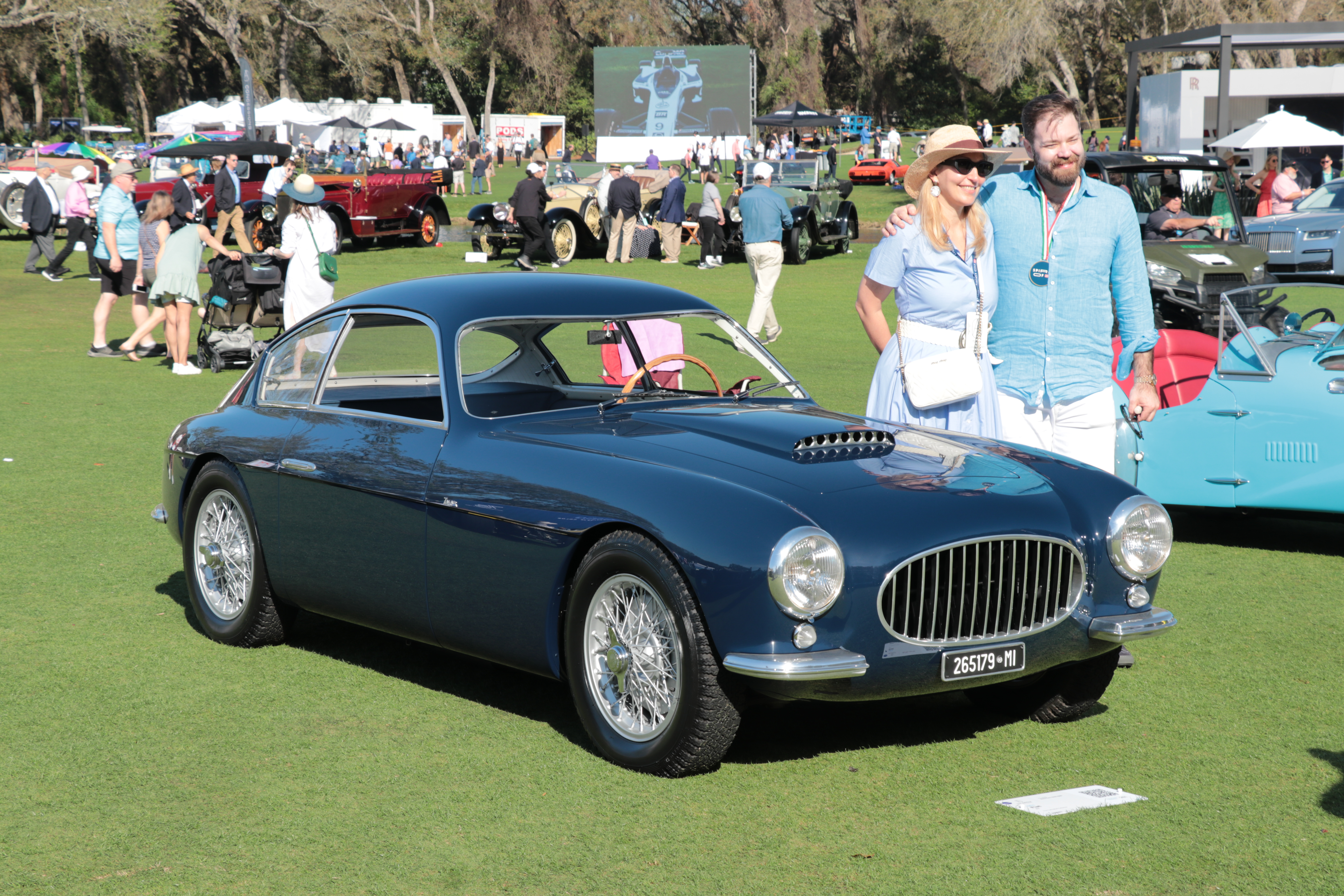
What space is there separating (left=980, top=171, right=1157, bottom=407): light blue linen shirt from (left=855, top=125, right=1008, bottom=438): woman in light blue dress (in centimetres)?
9

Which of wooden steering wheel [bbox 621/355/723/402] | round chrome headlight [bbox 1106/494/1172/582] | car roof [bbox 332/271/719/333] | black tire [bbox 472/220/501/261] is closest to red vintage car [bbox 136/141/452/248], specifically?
black tire [bbox 472/220/501/261]

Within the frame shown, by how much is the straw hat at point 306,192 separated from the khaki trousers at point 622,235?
15.1 metres

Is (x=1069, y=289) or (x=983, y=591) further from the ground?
(x=1069, y=289)

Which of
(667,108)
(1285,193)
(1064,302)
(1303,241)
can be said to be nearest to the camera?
(1064,302)

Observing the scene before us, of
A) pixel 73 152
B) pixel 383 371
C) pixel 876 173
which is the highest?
pixel 73 152

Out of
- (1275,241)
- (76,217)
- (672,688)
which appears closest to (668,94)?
(76,217)

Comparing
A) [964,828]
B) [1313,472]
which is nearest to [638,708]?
[964,828]

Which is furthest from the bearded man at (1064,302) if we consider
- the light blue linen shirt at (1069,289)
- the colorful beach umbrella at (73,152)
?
the colorful beach umbrella at (73,152)

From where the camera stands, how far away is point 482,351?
540 centimetres

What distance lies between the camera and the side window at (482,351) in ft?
17.2

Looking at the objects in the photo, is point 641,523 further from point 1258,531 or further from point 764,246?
point 764,246

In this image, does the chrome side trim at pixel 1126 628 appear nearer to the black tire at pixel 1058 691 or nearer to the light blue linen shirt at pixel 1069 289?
the black tire at pixel 1058 691

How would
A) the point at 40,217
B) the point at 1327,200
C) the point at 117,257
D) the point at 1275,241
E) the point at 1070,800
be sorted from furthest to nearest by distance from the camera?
the point at 40,217 → the point at 1327,200 → the point at 1275,241 → the point at 117,257 → the point at 1070,800

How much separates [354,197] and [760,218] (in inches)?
508
